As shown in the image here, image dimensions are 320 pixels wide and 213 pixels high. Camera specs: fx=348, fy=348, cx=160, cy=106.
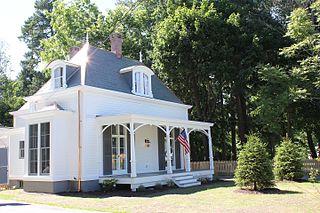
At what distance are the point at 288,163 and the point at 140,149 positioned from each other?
8.07 m

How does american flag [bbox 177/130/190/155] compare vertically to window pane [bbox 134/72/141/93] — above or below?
below

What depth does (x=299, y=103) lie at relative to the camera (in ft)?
88.0

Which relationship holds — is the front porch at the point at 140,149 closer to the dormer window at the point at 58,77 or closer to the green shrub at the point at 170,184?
the green shrub at the point at 170,184

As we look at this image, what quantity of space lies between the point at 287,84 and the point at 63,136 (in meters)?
15.8

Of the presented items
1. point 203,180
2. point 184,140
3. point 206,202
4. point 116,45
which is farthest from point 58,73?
point 206,202

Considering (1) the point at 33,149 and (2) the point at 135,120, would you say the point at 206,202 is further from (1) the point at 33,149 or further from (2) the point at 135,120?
(1) the point at 33,149

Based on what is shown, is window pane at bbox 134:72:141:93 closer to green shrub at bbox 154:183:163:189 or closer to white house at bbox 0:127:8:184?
green shrub at bbox 154:183:163:189

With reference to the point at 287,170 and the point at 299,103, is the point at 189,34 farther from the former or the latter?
the point at 287,170

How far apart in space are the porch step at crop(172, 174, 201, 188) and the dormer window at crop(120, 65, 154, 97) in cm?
554

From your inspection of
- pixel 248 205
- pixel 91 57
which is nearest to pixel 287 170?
pixel 248 205

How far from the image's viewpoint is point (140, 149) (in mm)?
20078

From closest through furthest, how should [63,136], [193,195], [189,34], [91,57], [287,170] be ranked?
[193,195], [63,136], [287,170], [91,57], [189,34]

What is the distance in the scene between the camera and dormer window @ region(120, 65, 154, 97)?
20.8m

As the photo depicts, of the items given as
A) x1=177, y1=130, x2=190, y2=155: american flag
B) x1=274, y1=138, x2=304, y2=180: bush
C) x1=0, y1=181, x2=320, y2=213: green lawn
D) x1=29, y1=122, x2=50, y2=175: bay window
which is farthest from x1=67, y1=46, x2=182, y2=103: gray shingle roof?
x1=274, y1=138, x2=304, y2=180: bush
